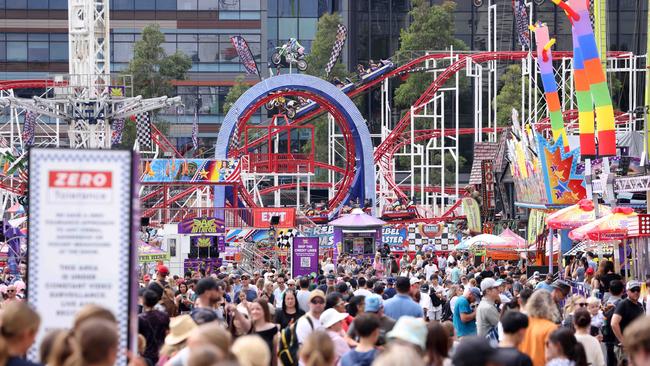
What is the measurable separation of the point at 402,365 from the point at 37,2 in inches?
3288

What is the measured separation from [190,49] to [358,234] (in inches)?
1877

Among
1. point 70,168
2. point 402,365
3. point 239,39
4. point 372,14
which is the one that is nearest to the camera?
point 402,365

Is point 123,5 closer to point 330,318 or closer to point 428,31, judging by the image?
point 428,31

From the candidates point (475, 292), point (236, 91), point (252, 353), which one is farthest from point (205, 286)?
point (236, 91)

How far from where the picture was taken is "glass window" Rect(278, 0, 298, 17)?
87.1 meters

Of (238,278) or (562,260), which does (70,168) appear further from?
(562,260)

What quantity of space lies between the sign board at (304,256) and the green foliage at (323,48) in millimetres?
45696

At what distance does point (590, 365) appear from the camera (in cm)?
1165

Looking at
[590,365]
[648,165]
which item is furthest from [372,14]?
[590,365]

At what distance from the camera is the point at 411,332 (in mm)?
10031

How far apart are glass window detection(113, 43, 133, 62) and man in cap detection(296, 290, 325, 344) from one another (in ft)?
252

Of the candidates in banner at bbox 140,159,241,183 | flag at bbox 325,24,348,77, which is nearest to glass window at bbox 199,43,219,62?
flag at bbox 325,24,348,77

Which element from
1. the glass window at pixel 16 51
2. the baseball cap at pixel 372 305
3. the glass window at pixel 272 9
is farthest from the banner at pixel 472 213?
the glass window at pixel 16 51

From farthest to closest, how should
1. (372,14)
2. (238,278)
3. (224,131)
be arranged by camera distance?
(372,14), (224,131), (238,278)
